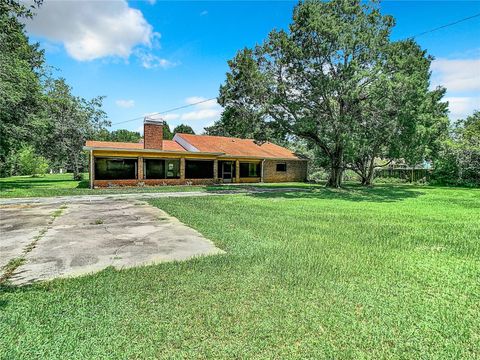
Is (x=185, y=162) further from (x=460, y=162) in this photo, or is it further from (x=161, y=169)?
(x=460, y=162)

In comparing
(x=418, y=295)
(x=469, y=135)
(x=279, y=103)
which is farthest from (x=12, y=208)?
(x=469, y=135)

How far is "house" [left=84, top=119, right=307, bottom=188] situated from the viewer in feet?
66.4

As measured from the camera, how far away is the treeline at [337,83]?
659 inches

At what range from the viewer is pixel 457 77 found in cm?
1694

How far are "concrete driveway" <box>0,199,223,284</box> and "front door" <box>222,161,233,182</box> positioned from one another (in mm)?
16807

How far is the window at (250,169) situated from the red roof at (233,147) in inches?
41.1

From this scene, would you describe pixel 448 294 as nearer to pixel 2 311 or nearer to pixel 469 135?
pixel 2 311

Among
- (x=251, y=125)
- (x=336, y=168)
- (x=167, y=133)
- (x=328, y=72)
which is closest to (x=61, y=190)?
(x=251, y=125)

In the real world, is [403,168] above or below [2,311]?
above

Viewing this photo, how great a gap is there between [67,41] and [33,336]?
19.5 meters

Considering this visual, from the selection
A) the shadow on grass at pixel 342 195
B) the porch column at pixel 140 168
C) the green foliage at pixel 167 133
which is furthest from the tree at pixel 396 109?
the green foliage at pixel 167 133

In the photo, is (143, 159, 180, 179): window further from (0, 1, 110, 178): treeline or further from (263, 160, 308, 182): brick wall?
(263, 160, 308, 182): brick wall

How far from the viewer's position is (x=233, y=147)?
2820 centimetres

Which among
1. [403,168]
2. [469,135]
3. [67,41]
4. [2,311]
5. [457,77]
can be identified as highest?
[67,41]
